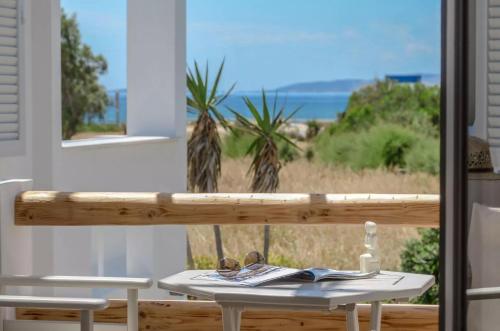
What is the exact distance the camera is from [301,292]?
263 centimetres

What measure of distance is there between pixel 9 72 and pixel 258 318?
1.34 m

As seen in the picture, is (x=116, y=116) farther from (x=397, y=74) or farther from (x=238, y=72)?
(x=397, y=74)

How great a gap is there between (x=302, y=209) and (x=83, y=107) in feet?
61.5

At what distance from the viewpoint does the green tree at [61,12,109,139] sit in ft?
70.2

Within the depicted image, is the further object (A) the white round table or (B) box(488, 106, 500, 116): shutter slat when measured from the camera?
(A) the white round table

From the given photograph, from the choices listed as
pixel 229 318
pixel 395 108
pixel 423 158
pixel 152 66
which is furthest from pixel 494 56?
pixel 395 108

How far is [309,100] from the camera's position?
73.9 feet

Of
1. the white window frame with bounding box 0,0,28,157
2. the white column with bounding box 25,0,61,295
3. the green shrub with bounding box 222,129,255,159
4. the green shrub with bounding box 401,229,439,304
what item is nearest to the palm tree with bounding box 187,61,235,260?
the green shrub with bounding box 401,229,439,304

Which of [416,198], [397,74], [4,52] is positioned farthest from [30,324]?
[397,74]

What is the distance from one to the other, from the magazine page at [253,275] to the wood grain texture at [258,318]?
0.74 meters

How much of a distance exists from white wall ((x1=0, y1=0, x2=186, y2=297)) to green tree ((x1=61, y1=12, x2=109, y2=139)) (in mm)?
15274

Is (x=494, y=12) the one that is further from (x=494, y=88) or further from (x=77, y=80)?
(x=77, y=80)

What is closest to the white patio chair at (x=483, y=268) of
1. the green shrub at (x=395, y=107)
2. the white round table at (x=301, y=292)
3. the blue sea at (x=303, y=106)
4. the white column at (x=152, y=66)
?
the white round table at (x=301, y=292)

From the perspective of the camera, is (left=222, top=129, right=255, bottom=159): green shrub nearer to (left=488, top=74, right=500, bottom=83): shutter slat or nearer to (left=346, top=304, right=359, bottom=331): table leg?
(left=346, top=304, right=359, bottom=331): table leg
